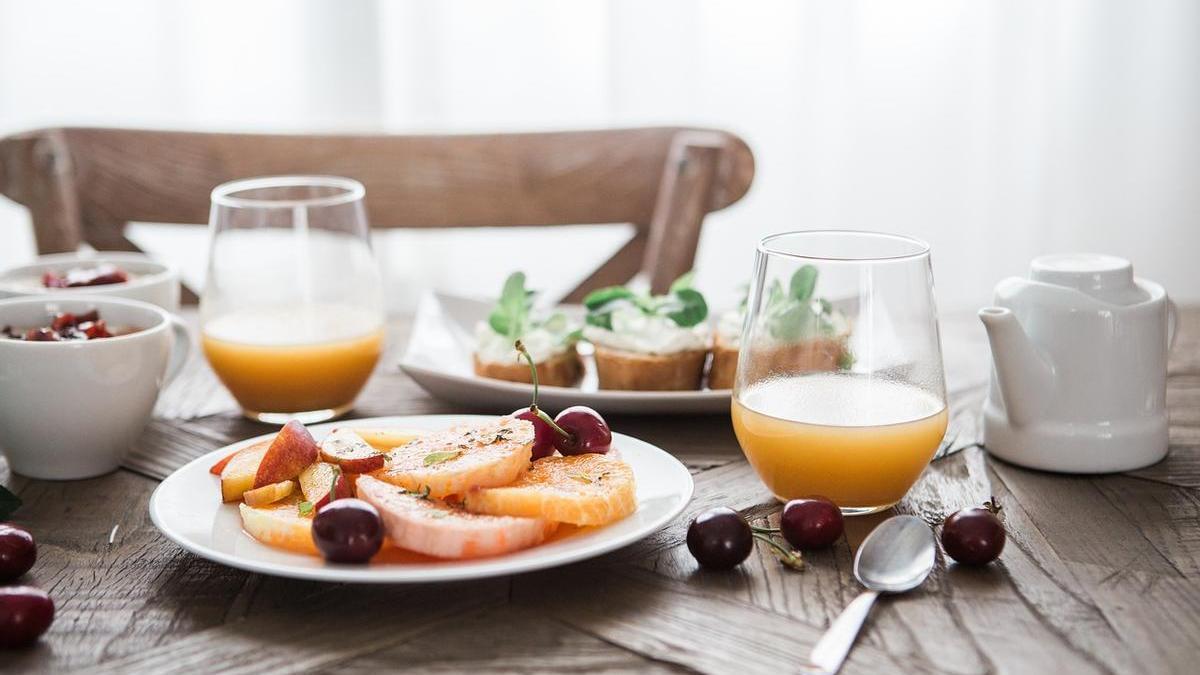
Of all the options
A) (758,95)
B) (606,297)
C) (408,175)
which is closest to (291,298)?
(606,297)

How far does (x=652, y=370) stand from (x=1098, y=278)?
0.45 meters

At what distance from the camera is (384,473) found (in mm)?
888

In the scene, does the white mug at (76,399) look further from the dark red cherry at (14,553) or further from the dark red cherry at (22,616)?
the dark red cherry at (22,616)

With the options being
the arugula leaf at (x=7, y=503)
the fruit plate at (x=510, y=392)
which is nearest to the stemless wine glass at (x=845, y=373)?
the fruit plate at (x=510, y=392)

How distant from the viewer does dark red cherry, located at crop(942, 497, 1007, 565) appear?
2.81ft

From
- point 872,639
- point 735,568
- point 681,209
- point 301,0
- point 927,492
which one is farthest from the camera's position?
point 301,0

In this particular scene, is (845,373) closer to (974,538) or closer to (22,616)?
(974,538)

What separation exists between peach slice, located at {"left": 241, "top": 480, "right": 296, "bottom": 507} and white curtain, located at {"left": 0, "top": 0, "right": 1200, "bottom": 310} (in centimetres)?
174

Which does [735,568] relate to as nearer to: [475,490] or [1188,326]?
[475,490]

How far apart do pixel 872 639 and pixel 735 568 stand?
14cm

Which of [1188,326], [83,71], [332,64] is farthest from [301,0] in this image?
[1188,326]

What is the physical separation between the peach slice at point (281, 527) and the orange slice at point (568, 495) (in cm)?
11

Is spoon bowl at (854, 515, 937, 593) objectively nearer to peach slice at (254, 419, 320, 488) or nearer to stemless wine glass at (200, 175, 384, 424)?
peach slice at (254, 419, 320, 488)

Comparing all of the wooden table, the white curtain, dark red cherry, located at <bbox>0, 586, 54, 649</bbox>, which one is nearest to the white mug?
the wooden table
